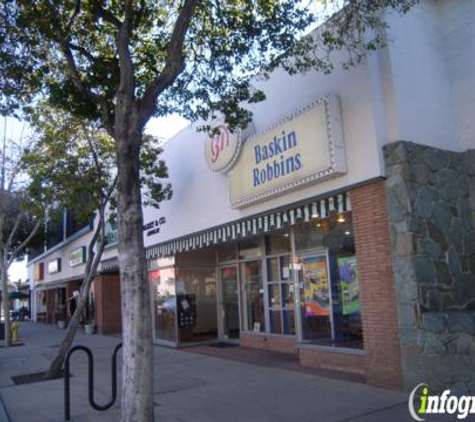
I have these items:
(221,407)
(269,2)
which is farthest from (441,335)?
(269,2)

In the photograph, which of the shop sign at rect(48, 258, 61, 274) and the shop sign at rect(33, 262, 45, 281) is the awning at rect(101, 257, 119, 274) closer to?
the shop sign at rect(48, 258, 61, 274)

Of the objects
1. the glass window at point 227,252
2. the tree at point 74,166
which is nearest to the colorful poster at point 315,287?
the glass window at point 227,252

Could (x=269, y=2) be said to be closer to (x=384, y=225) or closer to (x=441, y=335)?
(x=384, y=225)

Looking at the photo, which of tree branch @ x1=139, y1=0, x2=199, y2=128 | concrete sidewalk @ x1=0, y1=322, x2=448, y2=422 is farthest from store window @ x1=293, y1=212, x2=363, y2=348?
tree branch @ x1=139, y1=0, x2=199, y2=128

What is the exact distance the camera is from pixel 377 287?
8.24m

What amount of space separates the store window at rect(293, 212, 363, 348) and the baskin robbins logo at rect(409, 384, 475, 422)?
2500mm

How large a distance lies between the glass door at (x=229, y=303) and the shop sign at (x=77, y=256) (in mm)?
12486

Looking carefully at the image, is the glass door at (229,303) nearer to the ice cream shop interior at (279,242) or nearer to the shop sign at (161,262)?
the ice cream shop interior at (279,242)

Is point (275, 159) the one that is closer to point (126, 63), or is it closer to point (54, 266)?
point (126, 63)

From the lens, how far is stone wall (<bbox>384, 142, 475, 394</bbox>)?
24.6ft

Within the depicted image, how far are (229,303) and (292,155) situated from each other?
301 inches

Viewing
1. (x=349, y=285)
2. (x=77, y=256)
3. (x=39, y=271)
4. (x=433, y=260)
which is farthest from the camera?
(x=39, y=271)

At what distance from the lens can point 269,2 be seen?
8.81 m

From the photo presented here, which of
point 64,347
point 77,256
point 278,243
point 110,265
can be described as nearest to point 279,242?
point 278,243
